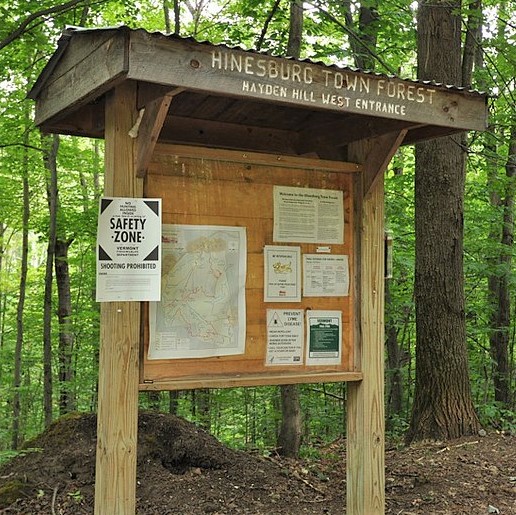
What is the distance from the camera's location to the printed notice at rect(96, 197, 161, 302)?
3.24 m

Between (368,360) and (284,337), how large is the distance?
2.07 ft

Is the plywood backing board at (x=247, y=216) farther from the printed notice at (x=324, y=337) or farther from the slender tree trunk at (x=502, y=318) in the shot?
the slender tree trunk at (x=502, y=318)

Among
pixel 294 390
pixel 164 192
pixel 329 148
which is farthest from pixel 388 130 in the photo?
pixel 294 390

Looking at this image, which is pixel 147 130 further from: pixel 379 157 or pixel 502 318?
pixel 502 318

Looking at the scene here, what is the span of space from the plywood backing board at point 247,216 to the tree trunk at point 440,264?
8.77 ft

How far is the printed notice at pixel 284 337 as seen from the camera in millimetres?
3845

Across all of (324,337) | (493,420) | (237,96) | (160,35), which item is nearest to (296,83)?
(237,96)

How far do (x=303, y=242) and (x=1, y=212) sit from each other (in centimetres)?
940

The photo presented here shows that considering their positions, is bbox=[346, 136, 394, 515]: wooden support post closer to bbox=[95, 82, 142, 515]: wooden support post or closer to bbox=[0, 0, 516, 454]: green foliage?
bbox=[95, 82, 142, 515]: wooden support post

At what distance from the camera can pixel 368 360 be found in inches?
162

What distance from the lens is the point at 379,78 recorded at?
3316mm

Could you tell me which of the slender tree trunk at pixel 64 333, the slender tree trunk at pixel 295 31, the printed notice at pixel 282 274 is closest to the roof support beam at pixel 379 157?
the printed notice at pixel 282 274

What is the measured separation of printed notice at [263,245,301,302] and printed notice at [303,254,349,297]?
0.20 feet

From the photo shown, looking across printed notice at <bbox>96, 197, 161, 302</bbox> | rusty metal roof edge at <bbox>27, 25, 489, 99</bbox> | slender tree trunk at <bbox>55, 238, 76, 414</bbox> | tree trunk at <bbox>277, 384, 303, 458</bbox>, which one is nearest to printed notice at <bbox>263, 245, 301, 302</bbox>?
printed notice at <bbox>96, 197, 161, 302</bbox>
